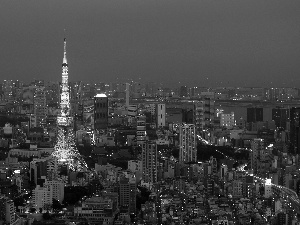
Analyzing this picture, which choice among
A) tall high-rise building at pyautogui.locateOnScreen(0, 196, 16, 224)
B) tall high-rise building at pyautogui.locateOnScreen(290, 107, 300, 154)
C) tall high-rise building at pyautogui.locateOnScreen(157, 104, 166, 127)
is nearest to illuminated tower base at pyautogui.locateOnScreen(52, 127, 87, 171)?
tall high-rise building at pyautogui.locateOnScreen(157, 104, 166, 127)

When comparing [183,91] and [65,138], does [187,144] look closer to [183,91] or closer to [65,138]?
[65,138]

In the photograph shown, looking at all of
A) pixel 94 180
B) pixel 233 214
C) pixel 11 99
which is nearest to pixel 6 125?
pixel 11 99

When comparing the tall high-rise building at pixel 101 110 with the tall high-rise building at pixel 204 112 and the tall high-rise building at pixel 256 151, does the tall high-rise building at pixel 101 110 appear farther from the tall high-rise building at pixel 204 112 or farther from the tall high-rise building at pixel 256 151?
the tall high-rise building at pixel 256 151

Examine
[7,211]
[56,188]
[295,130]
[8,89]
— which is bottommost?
[7,211]

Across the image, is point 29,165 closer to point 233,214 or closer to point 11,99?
point 233,214

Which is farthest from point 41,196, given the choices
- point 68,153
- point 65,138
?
point 65,138

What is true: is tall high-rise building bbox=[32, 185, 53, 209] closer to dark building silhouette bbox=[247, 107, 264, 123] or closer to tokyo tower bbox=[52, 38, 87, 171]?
tokyo tower bbox=[52, 38, 87, 171]
